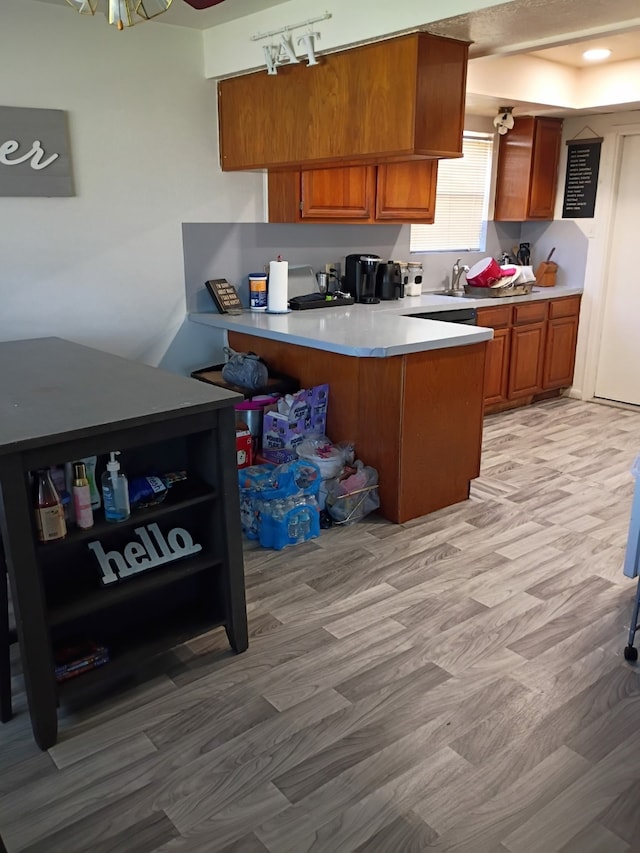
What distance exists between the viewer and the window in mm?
5129

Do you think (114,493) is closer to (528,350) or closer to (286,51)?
(286,51)

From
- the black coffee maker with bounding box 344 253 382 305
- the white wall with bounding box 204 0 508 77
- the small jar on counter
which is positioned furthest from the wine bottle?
the small jar on counter

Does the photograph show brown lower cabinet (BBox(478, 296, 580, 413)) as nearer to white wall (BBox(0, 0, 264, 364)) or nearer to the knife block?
the knife block

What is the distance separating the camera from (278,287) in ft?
13.0

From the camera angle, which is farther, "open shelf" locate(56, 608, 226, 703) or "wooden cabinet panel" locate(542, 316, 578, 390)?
"wooden cabinet panel" locate(542, 316, 578, 390)

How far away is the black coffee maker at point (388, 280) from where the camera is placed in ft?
14.9

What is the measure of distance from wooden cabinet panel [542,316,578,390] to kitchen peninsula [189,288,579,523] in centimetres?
209

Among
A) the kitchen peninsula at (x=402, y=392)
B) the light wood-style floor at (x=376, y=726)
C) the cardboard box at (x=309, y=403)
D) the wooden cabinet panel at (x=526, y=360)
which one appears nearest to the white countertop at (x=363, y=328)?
the kitchen peninsula at (x=402, y=392)

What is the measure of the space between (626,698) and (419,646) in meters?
0.66

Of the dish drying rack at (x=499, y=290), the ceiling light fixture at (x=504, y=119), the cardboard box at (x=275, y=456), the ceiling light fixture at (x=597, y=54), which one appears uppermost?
the ceiling light fixture at (x=597, y=54)

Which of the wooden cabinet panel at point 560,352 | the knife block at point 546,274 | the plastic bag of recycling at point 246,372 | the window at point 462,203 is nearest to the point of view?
the plastic bag of recycling at point 246,372

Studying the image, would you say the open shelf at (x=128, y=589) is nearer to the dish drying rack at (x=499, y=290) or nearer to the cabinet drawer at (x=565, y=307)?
the dish drying rack at (x=499, y=290)

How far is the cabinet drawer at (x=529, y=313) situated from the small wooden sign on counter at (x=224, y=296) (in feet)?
6.96

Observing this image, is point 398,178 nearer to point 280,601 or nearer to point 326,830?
point 280,601
